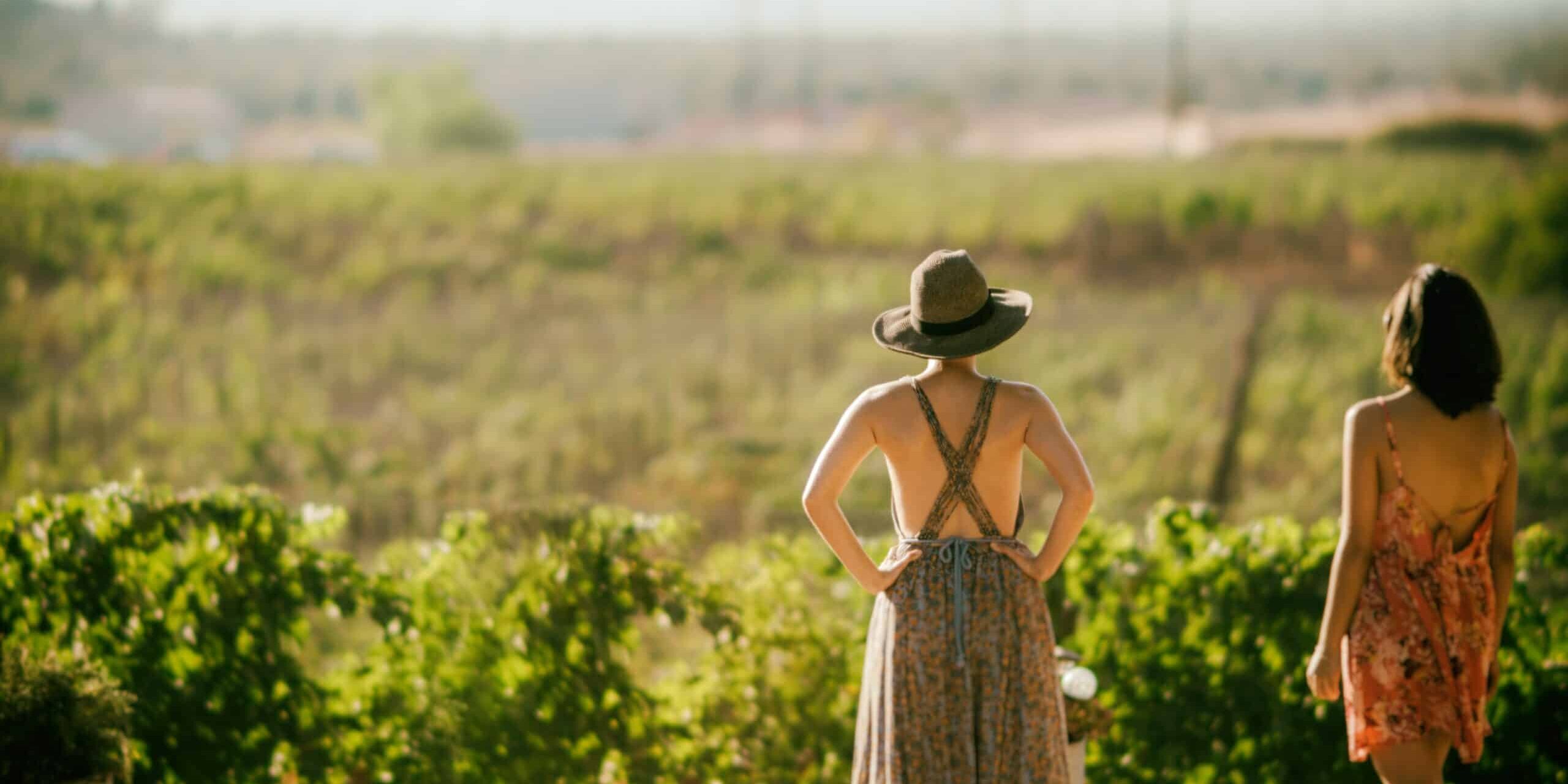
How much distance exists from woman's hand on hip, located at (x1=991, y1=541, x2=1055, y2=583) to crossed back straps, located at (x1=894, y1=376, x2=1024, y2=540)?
0.04m

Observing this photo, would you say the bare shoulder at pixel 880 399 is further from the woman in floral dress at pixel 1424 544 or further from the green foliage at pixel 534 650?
the green foliage at pixel 534 650

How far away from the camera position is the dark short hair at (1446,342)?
312 centimetres

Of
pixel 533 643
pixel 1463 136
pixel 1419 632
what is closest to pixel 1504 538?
pixel 1419 632

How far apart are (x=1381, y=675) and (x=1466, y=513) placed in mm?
454

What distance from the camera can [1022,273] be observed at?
20375mm

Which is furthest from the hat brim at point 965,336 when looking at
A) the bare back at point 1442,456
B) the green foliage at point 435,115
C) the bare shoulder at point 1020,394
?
the green foliage at point 435,115

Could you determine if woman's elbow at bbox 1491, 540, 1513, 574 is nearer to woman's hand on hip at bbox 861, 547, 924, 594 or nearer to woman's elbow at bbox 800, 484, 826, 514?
woman's hand on hip at bbox 861, 547, 924, 594

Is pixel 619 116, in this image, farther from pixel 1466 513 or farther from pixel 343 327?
pixel 1466 513

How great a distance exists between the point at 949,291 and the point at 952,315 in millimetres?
58

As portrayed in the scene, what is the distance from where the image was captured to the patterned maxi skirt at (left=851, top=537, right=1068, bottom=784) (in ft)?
10.2

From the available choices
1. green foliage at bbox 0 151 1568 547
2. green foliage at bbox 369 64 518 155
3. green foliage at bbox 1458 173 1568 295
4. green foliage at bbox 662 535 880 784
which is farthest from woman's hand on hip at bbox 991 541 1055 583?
green foliage at bbox 369 64 518 155

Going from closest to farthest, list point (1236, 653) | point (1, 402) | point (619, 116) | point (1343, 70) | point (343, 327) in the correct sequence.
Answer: point (1236, 653) → point (1, 402) → point (343, 327) → point (1343, 70) → point (619, 116)

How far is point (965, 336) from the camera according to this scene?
3105 millimetres

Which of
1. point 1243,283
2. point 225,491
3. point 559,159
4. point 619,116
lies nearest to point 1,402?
point 225,491
